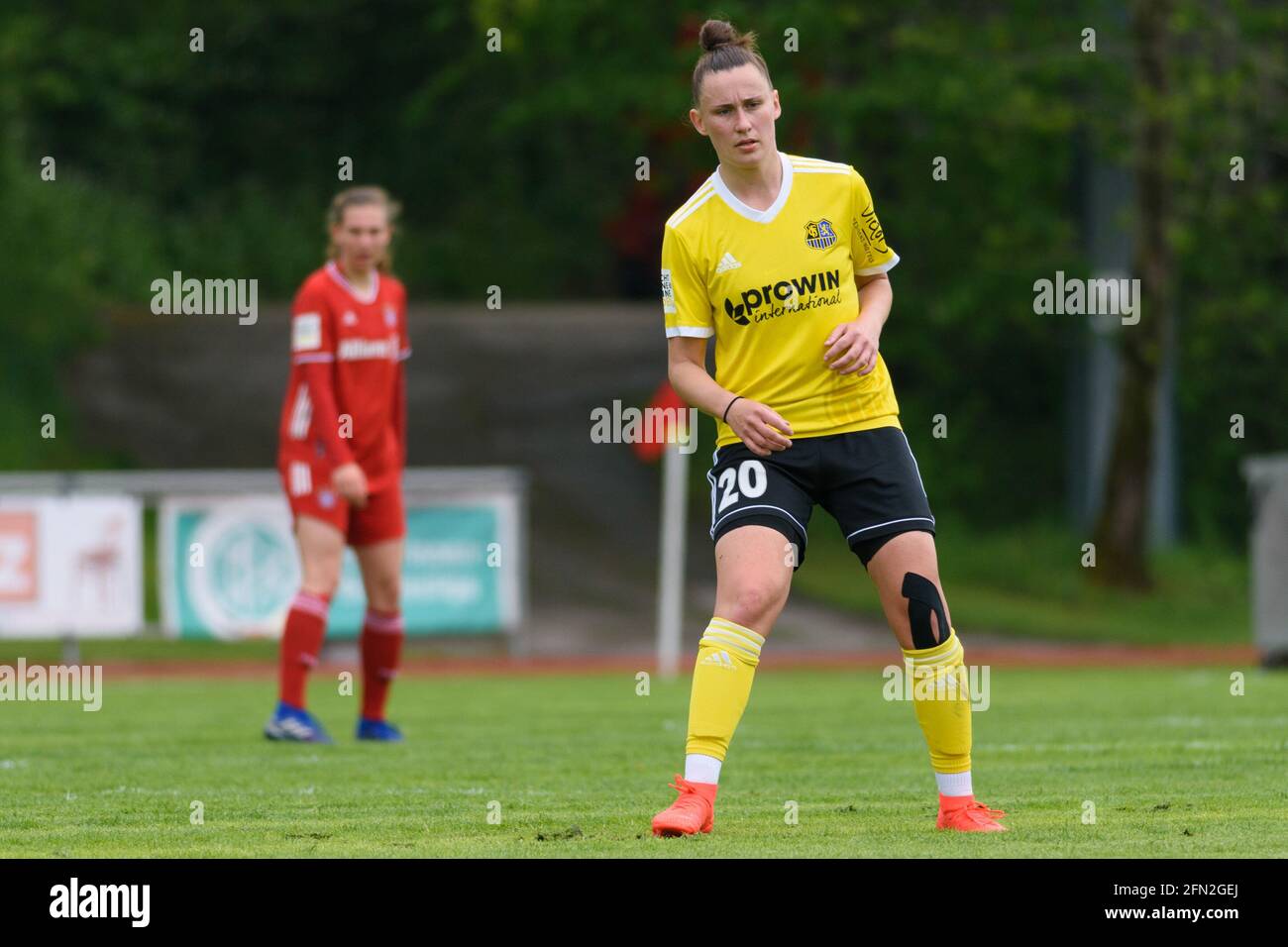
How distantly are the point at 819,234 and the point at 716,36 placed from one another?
0.67 meters

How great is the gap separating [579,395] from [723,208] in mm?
23724

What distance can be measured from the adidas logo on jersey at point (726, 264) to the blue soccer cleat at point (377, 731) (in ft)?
14.4

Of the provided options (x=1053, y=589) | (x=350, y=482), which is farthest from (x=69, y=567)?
(x=1053, y=589)

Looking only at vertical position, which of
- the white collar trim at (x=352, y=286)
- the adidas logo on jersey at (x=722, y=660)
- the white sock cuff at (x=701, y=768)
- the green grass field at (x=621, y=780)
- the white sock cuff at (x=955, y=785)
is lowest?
the green grass field at (x=621, y=780)

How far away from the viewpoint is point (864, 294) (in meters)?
6.72

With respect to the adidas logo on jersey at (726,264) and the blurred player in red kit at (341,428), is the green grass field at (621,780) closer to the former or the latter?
the blurred player in red kit at (341,428)

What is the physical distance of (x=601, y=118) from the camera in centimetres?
2761

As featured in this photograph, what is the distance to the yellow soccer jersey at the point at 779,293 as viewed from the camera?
21.2 ft

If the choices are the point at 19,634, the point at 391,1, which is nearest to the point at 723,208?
the point at 19,634

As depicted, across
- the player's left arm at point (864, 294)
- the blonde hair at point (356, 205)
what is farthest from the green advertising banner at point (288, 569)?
the player's left arm at point (864, 294)

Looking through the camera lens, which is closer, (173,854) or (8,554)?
→ (173,854)

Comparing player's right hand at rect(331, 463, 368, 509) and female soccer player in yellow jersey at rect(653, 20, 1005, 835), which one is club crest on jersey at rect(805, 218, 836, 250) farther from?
player's right hand at rect(331, 463, 368, 509)

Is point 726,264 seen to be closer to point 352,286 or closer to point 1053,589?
point 352,286
